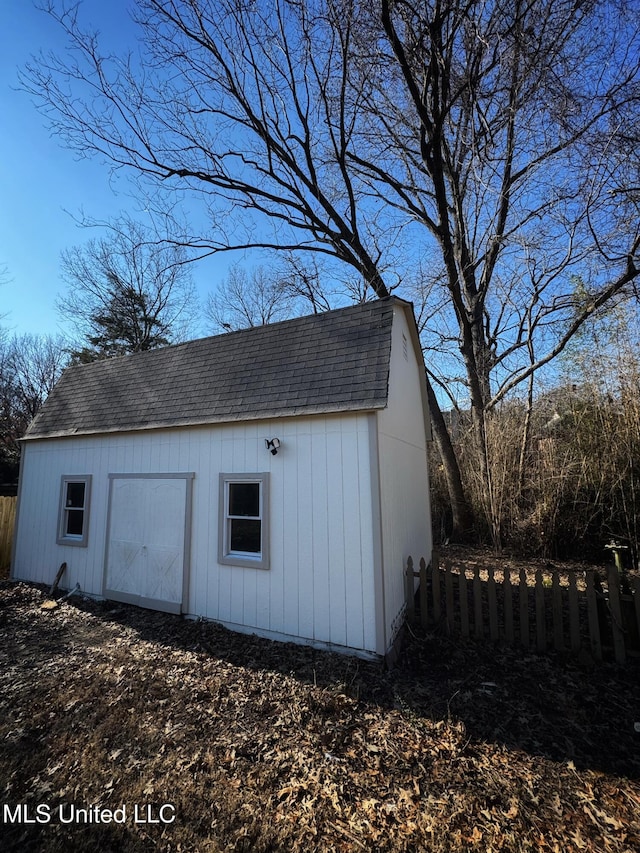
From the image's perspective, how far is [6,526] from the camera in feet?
34.4

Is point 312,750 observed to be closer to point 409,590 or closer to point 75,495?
point 409,590

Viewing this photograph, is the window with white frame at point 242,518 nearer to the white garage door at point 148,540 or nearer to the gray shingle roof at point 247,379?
the white garage door at point 148,540

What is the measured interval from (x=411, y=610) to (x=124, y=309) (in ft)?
76.5

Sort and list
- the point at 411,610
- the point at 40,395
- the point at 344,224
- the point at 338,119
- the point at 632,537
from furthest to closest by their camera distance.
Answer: the point at 40,395 → the point at 344,224 → the point at 338,119 → the point at 632,537 → the point at 411,610

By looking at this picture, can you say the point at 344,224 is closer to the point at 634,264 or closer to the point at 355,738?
the point at 634,264

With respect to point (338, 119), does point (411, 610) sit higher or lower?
lower

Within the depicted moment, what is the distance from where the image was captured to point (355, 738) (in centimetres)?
359

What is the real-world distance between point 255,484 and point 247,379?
1.98 m

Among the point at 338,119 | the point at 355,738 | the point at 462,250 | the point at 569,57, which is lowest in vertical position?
the point at 355,738

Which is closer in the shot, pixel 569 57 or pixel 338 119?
pixel 569 57

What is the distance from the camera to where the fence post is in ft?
15.6

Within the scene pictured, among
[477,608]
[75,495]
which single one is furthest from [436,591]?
[75,495]

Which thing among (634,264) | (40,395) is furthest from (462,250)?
(40,395)

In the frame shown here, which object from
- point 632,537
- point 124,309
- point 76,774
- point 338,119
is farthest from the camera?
point 124,309
